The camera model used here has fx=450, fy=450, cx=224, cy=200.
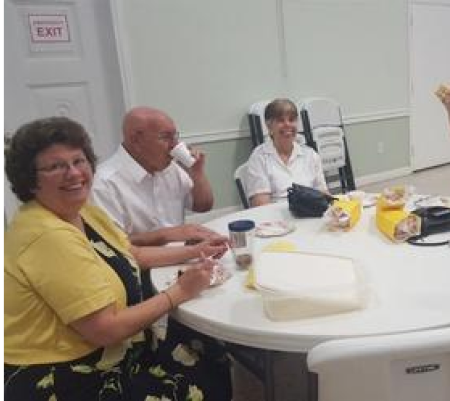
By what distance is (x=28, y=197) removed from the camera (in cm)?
110

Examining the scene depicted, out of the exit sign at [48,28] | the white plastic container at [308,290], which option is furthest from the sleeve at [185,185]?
the exit sign at [48,28]

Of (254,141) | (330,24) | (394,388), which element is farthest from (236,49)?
(394,388)

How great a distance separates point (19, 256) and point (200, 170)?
1.02 metres

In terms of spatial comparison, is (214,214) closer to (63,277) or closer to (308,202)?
(308,202)

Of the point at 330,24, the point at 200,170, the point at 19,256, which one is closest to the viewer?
the point at 19,256

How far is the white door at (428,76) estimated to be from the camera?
16.6ft

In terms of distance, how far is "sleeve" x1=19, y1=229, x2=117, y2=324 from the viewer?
37.4 inches

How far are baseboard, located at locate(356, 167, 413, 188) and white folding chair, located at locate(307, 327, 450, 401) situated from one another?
4225mm

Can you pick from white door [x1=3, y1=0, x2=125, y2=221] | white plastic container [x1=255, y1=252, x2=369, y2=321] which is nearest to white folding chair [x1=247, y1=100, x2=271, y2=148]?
white door [x1=3, y1=0, x2=125, y2=221]

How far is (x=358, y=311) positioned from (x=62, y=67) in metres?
2.83

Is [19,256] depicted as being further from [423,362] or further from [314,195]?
[314,195]

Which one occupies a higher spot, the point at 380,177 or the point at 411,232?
the point at 411,232

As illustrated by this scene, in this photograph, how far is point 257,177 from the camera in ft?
7.72

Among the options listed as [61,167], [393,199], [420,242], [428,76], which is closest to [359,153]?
[428,76]
